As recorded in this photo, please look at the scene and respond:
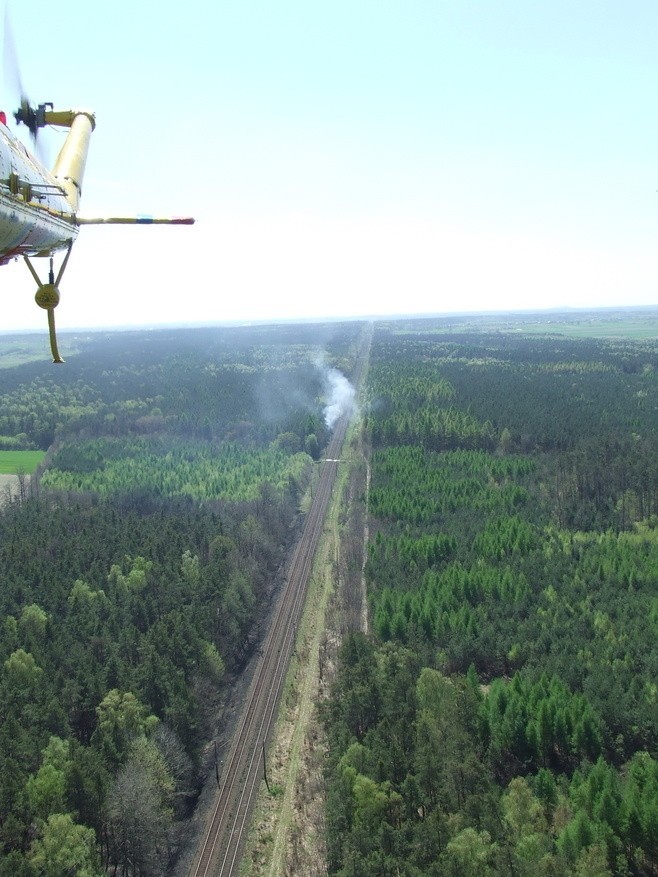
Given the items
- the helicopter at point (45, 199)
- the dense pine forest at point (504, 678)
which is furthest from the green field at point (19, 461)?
the helicopter at point (45, 199)

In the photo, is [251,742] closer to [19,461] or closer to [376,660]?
[376,660]

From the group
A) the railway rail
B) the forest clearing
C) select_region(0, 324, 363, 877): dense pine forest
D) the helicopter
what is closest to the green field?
select_region(0, 324, 363, 877): dense pine forest

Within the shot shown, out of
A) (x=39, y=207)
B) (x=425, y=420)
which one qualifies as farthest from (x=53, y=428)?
(x=39, y=207)

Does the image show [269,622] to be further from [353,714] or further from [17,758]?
[17,758]

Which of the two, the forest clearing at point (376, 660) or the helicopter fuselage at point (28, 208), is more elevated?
the helicopter fuselage at point (28, 208)

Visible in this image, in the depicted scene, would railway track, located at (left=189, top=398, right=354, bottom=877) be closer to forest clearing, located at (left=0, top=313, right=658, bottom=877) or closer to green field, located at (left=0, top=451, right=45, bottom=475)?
forest clearing, located at (left=0, top=313, right=658, bottom=877)

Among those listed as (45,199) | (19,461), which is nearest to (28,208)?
(45,199)

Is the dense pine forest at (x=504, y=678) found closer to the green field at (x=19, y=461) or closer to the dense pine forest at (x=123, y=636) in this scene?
the dense pine forest at (x=123, y=636)
